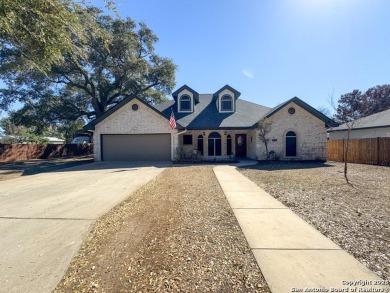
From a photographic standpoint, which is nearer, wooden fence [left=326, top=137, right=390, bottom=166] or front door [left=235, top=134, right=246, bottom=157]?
wooden fence [left=326, top=137, right=390, bottom=166]

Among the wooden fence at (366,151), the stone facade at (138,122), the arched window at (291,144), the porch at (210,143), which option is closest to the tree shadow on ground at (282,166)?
the arched window at (291,144)

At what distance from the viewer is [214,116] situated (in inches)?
819

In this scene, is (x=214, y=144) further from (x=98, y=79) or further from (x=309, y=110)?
(x=98, y=79)

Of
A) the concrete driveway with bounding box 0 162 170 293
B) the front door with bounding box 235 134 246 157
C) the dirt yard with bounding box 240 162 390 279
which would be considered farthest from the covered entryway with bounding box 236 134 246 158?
the concrete driveway with bounding box 0 162 170 293

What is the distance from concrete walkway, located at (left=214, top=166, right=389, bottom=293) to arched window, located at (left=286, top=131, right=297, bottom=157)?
46.2 ft

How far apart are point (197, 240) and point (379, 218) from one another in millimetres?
4118

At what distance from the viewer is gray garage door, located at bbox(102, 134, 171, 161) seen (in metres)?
18.9

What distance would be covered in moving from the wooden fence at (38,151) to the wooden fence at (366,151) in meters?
30.2

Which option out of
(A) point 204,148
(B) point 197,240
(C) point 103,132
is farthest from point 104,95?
(B) point 197,240

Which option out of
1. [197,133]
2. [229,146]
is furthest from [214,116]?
[229,146]

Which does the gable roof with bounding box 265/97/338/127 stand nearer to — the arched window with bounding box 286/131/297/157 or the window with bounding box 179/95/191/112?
the arched window with bounding box 286/131/297/157

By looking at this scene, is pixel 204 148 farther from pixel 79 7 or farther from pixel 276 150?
pixel 79 7

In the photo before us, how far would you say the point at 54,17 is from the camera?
6.86 metres

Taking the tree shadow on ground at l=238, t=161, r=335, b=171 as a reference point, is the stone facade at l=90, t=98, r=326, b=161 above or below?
above
